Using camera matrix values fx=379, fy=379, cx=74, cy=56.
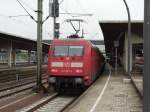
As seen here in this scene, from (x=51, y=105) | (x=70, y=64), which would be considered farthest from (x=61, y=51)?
(x=51, y=105)

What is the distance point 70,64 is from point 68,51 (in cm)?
90

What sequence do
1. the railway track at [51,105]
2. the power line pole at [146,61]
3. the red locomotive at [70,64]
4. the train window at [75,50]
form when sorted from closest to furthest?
the power line pole at [146,61] < the railway track at [51,105] < the red locomotive at [70,64] < the train window at [75,50]

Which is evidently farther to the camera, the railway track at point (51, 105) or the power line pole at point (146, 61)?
the railway track at point (51, 105)

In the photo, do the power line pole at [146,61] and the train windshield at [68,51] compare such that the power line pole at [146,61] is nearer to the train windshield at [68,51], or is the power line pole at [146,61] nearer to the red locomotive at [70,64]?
the red locomotive at [70,64]

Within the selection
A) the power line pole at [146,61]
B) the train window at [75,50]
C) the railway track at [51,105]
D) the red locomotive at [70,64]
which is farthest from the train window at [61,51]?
the power line pole at [146,61]

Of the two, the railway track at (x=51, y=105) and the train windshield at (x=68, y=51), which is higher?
the train windshield at (x=68, y=51)

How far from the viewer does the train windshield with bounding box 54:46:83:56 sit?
1986 centimetres

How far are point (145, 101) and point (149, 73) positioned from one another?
31cm

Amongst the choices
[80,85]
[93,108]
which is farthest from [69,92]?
[93,108]

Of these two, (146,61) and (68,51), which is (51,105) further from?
(146,61)

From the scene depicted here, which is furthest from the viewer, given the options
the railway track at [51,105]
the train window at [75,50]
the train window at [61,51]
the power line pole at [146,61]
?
the train window at [61,51]

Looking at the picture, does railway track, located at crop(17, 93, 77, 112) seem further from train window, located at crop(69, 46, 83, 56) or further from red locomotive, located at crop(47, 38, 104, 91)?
train window, located at crop(69, 46, 83, 56)

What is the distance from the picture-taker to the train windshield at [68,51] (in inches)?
782

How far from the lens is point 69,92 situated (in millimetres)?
22172
